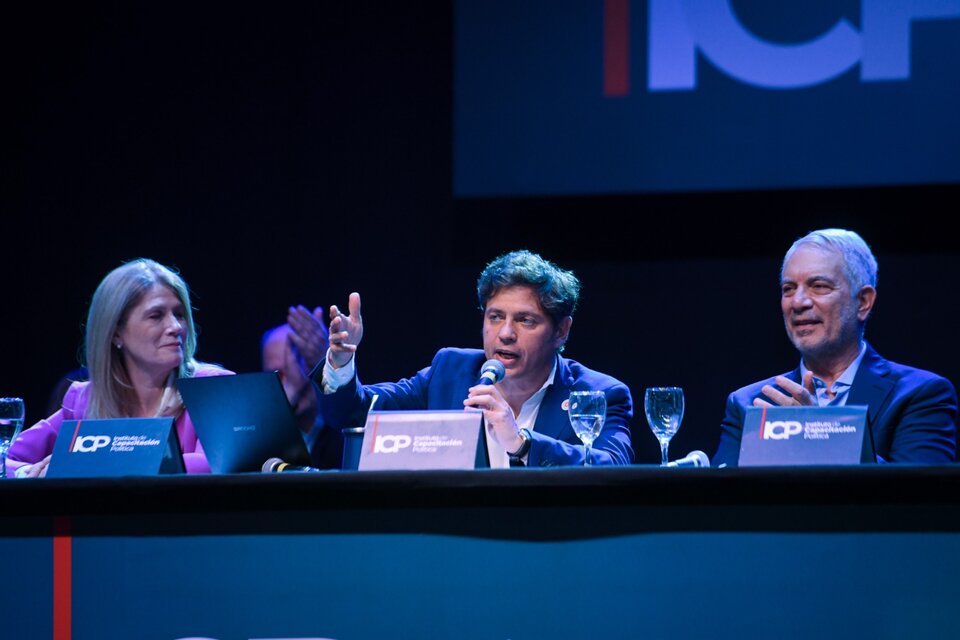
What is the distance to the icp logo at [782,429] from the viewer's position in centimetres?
226

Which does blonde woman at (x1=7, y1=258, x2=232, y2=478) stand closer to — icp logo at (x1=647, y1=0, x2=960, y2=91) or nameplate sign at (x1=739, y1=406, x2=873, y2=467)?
nameplate sign at (x1=739, y1=406, x2=873, y2=467)

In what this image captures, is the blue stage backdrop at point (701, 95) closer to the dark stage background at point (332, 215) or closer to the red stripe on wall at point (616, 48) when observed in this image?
the red stripe on wall at point (616, 48)

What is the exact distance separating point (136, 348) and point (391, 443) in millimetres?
1424

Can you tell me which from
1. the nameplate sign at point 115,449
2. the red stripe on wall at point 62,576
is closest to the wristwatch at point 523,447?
the nameplate sign at point 115,449

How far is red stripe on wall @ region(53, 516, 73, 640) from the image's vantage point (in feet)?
7.30

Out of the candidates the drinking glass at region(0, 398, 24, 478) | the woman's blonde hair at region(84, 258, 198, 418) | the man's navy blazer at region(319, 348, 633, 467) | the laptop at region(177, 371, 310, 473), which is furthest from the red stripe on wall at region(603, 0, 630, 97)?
the drinking glass at region(0, 398, 24, 478)

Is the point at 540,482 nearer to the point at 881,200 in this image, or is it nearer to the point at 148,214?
the point at 881,200

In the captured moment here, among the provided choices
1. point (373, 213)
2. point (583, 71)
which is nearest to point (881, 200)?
point (583, 71)

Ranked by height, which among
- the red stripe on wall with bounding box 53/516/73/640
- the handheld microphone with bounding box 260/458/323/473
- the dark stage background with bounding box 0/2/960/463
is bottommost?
the red stripe on wall with bounding box 53/516/73/640

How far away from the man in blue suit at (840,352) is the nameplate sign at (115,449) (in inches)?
54.4

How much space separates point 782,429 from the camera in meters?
2.26

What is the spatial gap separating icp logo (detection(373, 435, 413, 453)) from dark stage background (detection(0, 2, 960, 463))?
96.2 inches

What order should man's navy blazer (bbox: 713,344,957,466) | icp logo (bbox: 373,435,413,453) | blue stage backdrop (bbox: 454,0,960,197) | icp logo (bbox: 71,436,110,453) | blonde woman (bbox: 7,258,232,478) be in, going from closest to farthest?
icp logo (bbox: 373,435,413,453) < icp logo (bbox: 71,436,110,453) < man's navy blazer (bbox: 713,344,957,466) < blonde woman (bbox: 7,258,232,478) < blue stage backdrop (bbox: 454,0,960,197)

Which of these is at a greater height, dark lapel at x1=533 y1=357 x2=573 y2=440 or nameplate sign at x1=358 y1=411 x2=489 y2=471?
nameplate sign at x1=358 y1=411 x2=489 y2=471
